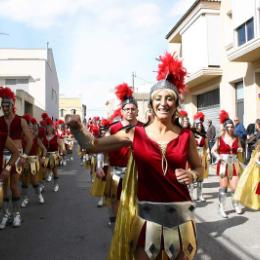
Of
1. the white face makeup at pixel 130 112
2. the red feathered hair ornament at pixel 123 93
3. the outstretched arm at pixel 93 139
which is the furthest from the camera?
the red feathered hair ornament at pixel 123 93

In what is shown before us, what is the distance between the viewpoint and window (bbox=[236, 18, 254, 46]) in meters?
15.1

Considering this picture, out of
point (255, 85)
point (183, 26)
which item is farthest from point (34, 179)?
point (183, 26)

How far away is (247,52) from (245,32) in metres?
1.77

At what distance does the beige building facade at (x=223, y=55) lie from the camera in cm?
1499

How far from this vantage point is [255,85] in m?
15.0

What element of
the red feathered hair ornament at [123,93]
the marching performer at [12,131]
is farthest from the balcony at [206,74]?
the red feathered hair ornament at [123,93]

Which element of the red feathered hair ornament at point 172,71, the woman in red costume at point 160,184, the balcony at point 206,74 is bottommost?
the woman in red costume at point 160,184

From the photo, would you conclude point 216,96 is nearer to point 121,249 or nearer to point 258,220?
point 258,220

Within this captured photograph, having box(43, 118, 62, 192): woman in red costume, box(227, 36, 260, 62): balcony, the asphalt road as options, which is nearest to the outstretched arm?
the asphalt road

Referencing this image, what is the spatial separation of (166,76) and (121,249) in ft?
4.44

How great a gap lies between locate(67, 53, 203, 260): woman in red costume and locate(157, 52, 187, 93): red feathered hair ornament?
82 mm

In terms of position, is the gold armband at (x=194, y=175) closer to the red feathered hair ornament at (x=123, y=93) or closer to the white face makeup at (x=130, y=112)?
the white face makeup at (x=130, y=112)

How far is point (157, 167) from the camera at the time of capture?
2654 mm

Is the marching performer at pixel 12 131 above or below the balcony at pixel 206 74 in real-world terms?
below
